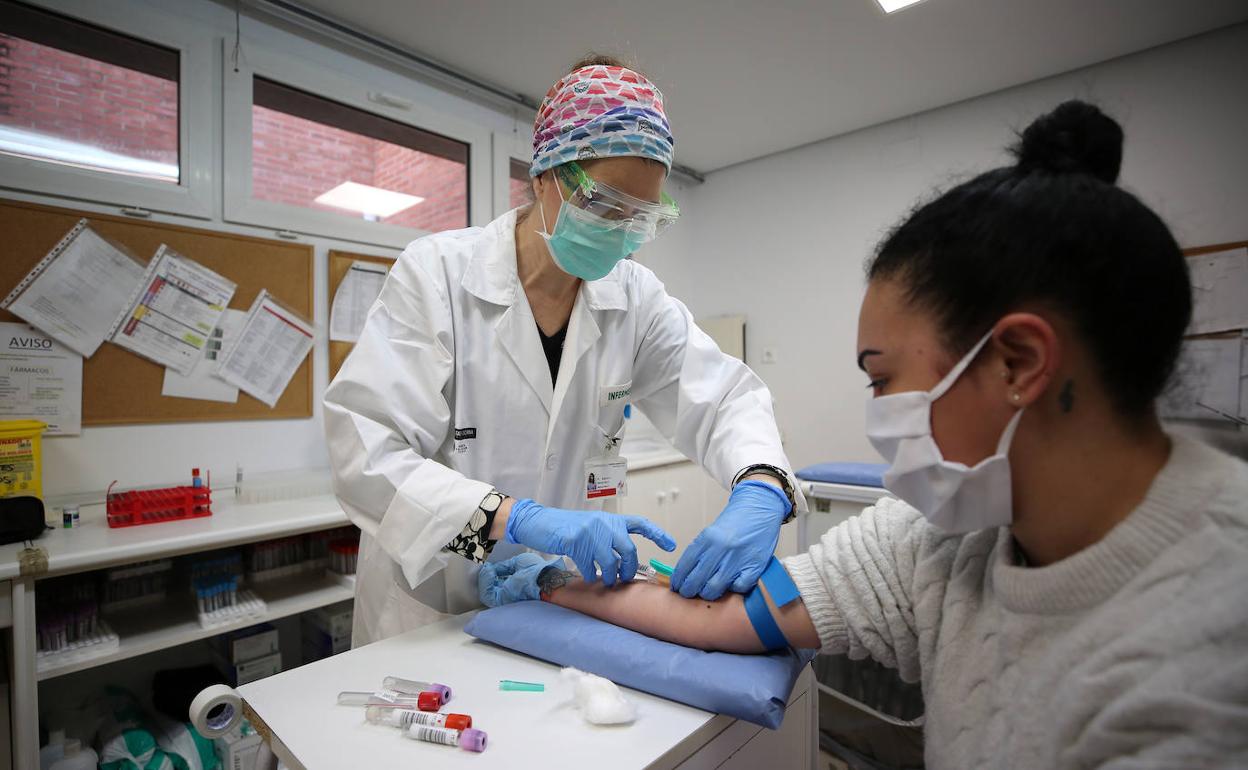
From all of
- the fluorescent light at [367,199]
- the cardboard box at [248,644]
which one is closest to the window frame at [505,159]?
the fluorescent light at [367,199]

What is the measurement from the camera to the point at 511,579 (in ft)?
3.45

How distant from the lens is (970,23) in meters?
2.30

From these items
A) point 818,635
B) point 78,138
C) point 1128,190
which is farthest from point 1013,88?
point 78,138

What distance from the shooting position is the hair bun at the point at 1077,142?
2.05 feet

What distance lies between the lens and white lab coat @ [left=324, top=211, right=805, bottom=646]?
3.26ft

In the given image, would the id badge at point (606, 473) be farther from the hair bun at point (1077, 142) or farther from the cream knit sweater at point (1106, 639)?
the hair bun at point (1077, 142)

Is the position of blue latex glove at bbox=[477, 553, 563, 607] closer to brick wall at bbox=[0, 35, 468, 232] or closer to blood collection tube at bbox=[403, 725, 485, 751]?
blood collection tube at bbox=[403, 725, 485, 751]

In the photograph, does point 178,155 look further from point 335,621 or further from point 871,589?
point 871,589

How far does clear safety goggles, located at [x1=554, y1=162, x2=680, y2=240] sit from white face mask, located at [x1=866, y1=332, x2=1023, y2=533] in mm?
657

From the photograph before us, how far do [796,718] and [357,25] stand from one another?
2.67 m

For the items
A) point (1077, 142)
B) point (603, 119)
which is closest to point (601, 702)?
point (1077, 142)

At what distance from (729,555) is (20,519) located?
1.71 m

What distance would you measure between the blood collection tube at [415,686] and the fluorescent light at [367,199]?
208cm

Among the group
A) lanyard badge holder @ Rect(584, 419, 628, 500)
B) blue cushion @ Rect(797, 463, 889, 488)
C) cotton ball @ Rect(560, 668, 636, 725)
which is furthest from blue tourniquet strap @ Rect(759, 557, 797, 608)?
blue cushion @ Rect(797, 463, 889, 488)
